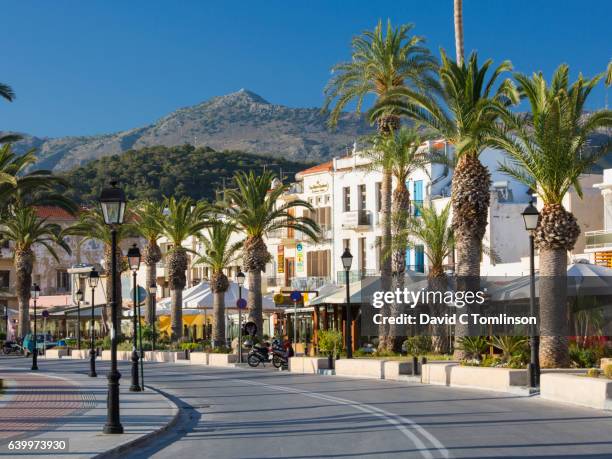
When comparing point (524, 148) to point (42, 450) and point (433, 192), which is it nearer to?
point (42, 450)

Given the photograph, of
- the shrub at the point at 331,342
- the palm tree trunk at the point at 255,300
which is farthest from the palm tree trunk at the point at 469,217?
the palm tree trunk at the point at 255,300

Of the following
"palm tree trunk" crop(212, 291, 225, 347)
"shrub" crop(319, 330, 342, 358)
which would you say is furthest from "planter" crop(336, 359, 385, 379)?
"palm tree trunk" crop(212, 291, 225, 347)

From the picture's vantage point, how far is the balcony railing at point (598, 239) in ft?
170

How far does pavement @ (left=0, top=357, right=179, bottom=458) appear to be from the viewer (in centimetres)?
1684

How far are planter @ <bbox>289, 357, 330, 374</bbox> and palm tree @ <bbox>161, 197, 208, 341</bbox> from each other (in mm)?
19987

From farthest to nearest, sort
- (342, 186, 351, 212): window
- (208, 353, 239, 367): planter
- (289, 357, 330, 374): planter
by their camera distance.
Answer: (342, 186, 351, 212): window
(208, 353, 239, 367): planter
(289, 357, 330, 374): planter

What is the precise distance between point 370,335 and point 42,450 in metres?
40.5

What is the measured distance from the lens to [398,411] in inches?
913

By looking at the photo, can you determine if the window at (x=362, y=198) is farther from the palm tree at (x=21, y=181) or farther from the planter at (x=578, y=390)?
the planter at (x=578, y=390)

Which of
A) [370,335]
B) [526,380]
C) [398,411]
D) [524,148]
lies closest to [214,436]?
[398,411]

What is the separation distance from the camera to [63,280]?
116 metres

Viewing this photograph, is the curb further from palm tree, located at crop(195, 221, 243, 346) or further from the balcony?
the balcony

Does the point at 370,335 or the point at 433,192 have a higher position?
the point at 433,192

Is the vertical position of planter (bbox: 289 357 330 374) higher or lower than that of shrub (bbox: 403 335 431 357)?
lower
